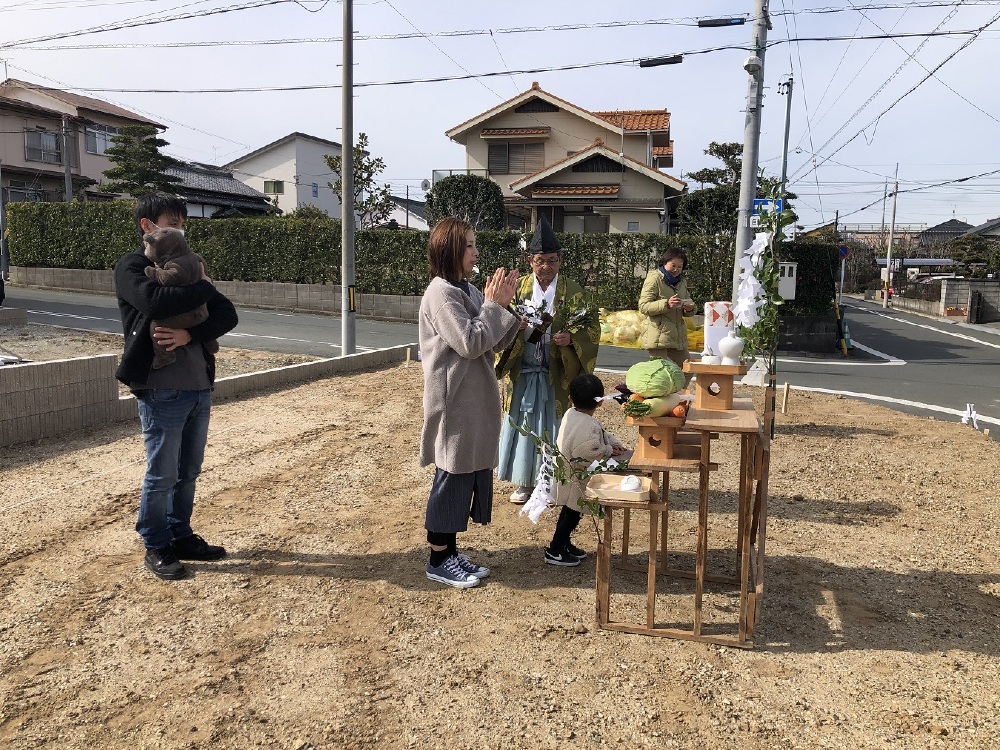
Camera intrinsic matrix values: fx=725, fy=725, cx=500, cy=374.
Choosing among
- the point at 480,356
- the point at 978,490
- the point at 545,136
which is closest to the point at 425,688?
the point at 480,356

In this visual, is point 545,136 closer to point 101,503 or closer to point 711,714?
point 101,503

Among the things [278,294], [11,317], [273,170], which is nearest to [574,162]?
[278,294]

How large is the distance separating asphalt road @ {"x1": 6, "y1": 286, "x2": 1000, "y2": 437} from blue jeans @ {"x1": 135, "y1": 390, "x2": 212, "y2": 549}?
7822mm

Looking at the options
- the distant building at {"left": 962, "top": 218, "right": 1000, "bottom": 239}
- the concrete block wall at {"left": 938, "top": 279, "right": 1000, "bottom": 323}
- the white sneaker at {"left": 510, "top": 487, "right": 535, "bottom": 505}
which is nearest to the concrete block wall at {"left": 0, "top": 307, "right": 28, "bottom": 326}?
the white sneaker at {"left": 510, "top": 487, "right": 535, "bottom": 505}

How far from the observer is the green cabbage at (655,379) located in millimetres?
2982

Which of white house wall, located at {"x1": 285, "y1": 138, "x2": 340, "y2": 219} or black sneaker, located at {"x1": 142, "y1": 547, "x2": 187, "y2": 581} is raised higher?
white house wall, located at {"x1": 285, "y1": 138, "x2": 340, "y2": 219}

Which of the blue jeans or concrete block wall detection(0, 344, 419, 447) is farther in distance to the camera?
concrete block wall detection(0, 344, 419, 447)

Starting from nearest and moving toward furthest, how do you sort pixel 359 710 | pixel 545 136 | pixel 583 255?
pixel 359 710
pixel 583 255
pixel 545 136

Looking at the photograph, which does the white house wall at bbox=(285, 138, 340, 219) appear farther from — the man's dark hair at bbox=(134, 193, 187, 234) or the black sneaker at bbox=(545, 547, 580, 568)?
the black sneaker at bbox=(545, 547, 580, 568)

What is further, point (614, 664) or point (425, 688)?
point (614, 664)

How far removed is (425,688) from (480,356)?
1.40 meters

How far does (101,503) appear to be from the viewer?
4.57 metres

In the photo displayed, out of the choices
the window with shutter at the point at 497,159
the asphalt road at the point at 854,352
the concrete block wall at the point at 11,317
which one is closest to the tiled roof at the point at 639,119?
the window with shutter at the point at 497,159

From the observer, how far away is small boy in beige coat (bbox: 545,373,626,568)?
339cm
